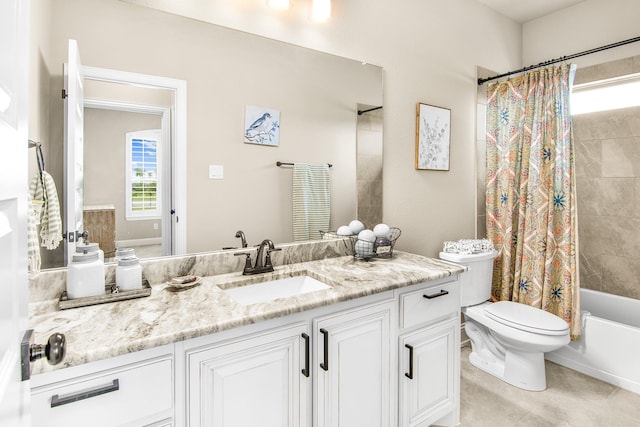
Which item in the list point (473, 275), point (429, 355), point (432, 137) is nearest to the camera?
point (429, 355)

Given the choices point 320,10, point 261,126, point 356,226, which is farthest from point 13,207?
point 320,10

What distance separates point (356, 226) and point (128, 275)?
1216 mm

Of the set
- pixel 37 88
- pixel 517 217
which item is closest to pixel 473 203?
pixel 517 217

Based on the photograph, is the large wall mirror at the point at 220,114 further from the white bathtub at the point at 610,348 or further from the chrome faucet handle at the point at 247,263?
the white bathtub at the point at 610,348

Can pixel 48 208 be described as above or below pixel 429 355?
above

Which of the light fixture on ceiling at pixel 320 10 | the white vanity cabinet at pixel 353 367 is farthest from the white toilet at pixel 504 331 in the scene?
the light fixture on ceiling at pixel 320 10

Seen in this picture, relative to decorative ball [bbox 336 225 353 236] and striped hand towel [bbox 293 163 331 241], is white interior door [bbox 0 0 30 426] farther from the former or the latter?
decorative ball [bbox 336 225 353 236]

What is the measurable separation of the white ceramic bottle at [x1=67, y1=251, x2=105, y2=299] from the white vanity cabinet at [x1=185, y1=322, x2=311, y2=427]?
45cm

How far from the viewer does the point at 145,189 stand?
148cm

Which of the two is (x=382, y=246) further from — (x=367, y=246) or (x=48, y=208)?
(x=48, y=208)

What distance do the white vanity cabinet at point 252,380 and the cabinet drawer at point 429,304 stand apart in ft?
1.69

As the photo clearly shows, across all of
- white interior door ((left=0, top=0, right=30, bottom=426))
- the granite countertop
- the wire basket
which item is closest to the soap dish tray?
the granite countertop

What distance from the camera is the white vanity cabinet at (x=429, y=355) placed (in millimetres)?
1561

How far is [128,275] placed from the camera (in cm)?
128
